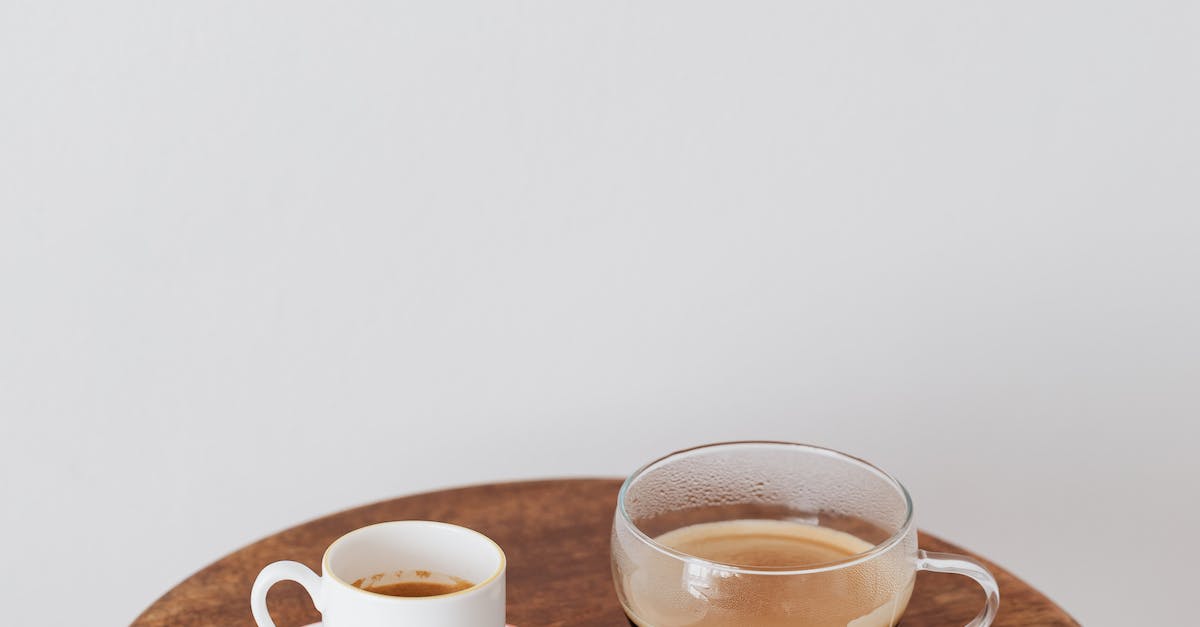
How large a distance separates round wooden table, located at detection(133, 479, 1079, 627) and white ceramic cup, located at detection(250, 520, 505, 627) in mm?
174

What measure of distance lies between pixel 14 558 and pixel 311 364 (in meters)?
0.40

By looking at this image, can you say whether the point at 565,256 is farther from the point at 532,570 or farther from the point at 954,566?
the point at 954,566

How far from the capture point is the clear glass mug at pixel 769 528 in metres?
0.69

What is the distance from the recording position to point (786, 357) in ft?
4.93

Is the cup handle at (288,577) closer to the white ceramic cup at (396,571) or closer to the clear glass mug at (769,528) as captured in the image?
the white ceramic cup at (396,571)

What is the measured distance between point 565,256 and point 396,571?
0.74 meters

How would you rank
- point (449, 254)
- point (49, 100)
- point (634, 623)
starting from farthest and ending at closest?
point (449, 254)
point (49, 100)
point (634, 623)

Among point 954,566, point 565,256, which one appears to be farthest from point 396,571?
point 565,256

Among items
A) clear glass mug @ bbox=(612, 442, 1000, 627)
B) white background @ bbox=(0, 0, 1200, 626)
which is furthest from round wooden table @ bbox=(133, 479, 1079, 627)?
white background @ bbox=(0, 0, 1200, 626)

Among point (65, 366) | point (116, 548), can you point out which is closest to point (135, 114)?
point (65, 366)

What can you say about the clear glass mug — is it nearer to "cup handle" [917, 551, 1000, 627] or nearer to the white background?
"cup handle" [917, 551, 1000, 627]

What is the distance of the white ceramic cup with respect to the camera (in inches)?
26.5

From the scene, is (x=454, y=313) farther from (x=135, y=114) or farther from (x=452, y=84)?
(x=135, y=114)

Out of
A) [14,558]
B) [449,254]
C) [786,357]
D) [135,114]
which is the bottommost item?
[14,558]
